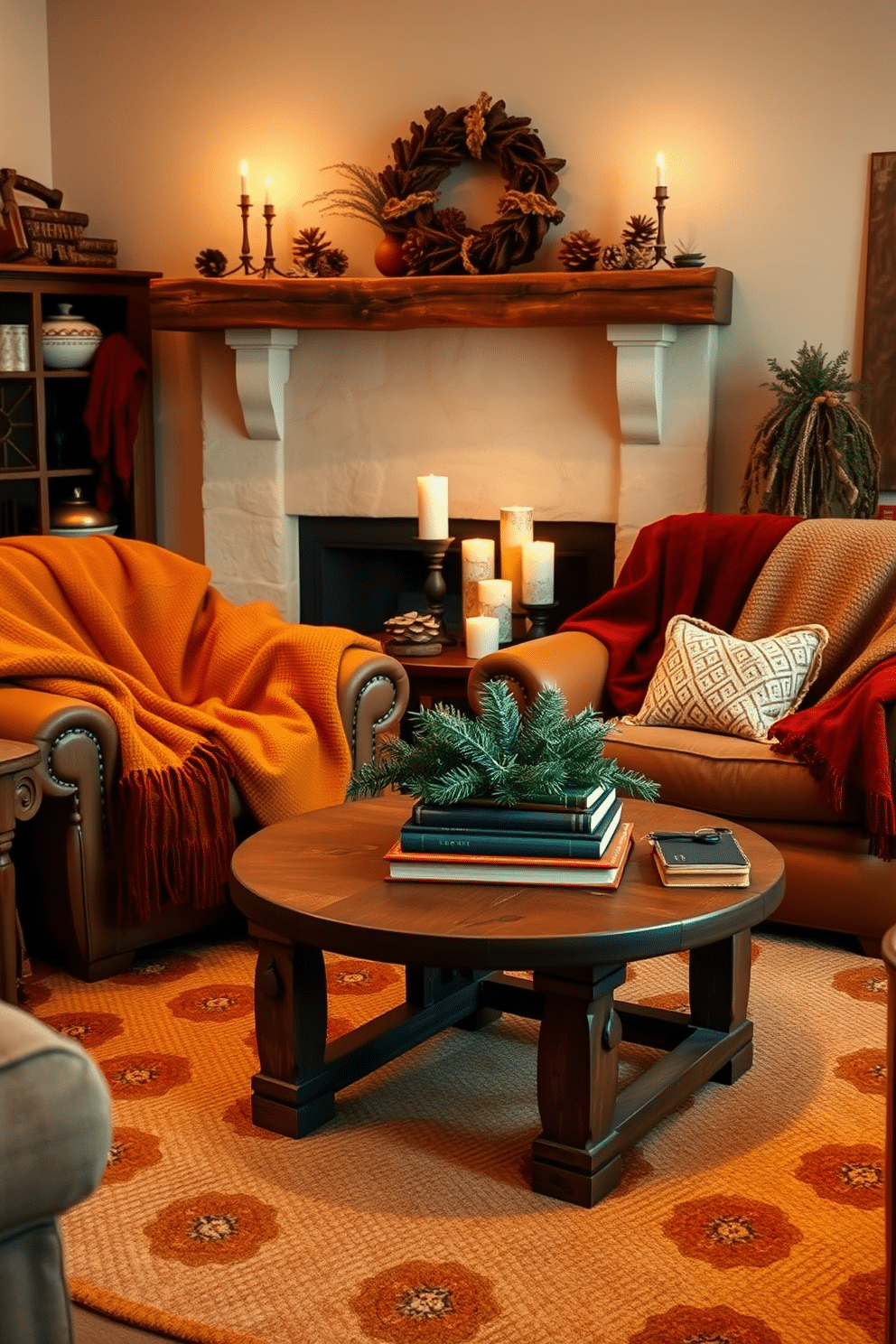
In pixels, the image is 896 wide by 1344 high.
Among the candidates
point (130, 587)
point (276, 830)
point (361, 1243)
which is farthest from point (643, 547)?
point (361, 1243)

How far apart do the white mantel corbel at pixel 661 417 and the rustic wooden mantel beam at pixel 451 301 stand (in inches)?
2.6

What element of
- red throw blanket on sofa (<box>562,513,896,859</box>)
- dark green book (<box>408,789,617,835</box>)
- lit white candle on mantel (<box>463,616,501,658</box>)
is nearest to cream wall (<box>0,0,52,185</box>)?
lit white candle on mantel (<box>463,616,501,658</box>)

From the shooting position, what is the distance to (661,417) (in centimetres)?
423

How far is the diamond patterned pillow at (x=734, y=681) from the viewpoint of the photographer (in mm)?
3230

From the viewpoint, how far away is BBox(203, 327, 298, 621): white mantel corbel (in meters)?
4.73

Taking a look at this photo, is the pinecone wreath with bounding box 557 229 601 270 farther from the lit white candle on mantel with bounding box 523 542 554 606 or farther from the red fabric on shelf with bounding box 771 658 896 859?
the red fabric on shelf with bounding box 771 658 896 859

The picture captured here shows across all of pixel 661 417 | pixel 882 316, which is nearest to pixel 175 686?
pixel 661 417

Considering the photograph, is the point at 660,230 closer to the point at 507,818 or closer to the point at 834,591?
the point at 834,591

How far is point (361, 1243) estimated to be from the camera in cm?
193

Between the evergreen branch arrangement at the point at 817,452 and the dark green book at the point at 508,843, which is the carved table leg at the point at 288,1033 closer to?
the dark green book at the point at 508,843

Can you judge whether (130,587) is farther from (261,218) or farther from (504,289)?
(261,218)

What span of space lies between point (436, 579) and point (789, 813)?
1.47 meters

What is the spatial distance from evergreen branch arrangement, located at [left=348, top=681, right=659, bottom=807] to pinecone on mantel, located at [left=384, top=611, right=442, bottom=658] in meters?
1.62

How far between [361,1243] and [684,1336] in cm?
44
